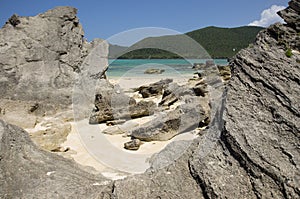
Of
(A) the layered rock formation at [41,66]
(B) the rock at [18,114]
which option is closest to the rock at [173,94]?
(A) the layered rock formation at [41,66]

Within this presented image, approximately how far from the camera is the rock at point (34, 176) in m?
2.57

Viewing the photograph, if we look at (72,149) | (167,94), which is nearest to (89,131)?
(72,149)

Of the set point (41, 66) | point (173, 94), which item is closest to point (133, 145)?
point (173, 94)

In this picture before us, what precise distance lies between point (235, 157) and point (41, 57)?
8935 millimetres

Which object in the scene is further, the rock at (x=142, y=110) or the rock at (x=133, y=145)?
the rock at (x=142, y=110)

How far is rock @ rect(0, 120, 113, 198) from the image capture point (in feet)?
8.42

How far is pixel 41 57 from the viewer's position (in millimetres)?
9719

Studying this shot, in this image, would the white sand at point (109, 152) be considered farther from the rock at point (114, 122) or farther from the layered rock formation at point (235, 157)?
the layered rock formation at point (235, 157)

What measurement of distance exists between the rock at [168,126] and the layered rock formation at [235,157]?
326 centimetres

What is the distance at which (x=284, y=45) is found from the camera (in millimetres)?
3129

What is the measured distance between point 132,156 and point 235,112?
336 centimetres

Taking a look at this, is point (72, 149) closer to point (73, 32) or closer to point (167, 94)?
point (167, 94)

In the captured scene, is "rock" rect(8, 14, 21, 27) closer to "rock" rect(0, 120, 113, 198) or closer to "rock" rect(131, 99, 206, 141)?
"rock" rect(131, 99, 206, 141)

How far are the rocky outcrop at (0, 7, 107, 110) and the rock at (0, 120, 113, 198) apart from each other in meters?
6.16
